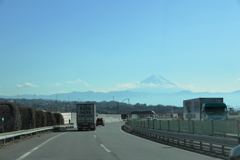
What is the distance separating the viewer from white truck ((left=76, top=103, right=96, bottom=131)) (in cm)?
4169

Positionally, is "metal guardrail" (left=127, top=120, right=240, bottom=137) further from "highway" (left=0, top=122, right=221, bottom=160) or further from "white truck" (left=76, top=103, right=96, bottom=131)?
"white truck" (left=76, top=103, right=96, bottom=131)

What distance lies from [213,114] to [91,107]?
1637 centimetres

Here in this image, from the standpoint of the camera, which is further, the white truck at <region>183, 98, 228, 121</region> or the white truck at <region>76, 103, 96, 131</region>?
the white truck at <region>76, 103, 96, 131</region>

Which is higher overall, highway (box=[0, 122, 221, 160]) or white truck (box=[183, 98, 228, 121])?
white truck (box=[183, 98, 228, 121])

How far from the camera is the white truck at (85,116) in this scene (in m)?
41.7

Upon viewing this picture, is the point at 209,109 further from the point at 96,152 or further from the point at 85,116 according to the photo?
the point at 96,152

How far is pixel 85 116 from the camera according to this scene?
41.7 m

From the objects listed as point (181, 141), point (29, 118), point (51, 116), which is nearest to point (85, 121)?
point (51, 116)

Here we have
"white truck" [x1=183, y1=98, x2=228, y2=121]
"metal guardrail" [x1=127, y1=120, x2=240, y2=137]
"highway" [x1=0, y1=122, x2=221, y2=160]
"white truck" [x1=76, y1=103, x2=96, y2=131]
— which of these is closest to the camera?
"highway" [x1=0, y1=122, x2=221, y2=160]

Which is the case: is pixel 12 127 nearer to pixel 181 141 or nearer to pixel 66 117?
pixel 181 141

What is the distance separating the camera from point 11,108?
84.9 ft

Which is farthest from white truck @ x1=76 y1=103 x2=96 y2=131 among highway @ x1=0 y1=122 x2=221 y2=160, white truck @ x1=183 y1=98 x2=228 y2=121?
highway @ x1=0 y1=122 x2=221 y2=160

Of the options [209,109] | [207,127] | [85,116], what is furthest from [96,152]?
[85,116]

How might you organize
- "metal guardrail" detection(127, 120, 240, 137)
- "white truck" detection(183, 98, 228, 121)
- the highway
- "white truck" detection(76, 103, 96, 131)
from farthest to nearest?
"white truck" detection(76, 103, 96, 131) → "white truck" detection(183, 98, 228, 121) → "metal guardrail" detection(127, 120, 240, 137) → the highway
